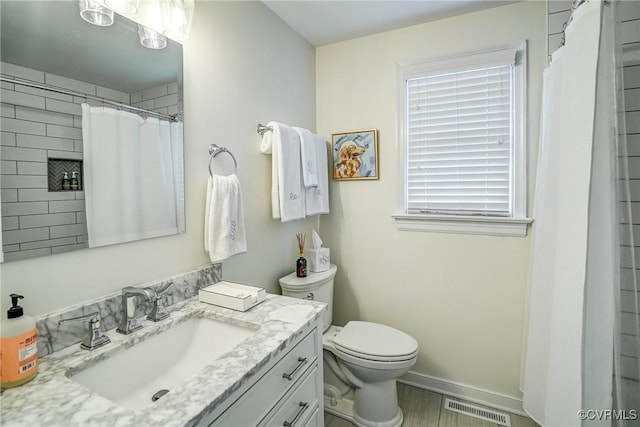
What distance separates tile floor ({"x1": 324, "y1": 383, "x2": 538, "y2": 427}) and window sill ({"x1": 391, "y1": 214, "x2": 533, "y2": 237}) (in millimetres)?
1062

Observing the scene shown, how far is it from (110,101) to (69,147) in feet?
0.71

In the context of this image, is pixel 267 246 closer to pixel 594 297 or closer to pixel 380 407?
pixel 380 407

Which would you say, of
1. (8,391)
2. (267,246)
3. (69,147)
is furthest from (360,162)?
(8,391)

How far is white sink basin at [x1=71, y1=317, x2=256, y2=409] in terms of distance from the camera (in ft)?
2.88

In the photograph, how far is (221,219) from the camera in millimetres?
1357

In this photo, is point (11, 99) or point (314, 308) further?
point (314, 308)

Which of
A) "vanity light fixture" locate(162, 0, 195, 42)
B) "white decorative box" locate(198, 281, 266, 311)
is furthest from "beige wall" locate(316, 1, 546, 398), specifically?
"vanity light fixture" locate(162, 0, 195, 42)

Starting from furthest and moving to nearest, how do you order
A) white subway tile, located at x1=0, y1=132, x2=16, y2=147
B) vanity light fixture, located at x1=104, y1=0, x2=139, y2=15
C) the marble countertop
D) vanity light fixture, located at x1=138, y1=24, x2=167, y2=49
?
vanity light fixture, located at x1=138, y1=24, x2=167, y2=49, vanity light fixture, located at x1=104, y1=0, x2=139, y2=15, white subway tile, located at x1=0, y1=132, x2=16, y2=147, the marble countertop

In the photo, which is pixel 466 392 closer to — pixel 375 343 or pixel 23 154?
pixel 375 343

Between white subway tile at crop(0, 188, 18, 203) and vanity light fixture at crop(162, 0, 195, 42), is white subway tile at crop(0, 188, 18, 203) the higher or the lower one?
the lower one

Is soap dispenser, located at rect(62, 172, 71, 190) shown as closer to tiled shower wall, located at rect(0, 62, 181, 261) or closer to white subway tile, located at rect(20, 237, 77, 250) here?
tiled shower wall, located at rect(0, 62, 181, 261)

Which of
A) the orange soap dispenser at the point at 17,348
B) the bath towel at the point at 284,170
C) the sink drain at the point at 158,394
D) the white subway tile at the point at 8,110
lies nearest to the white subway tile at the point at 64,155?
the white subway tile at the point at 8,110

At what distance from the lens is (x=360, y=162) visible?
2188 millimetres

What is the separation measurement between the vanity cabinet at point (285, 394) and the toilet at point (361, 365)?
0.47 meters
